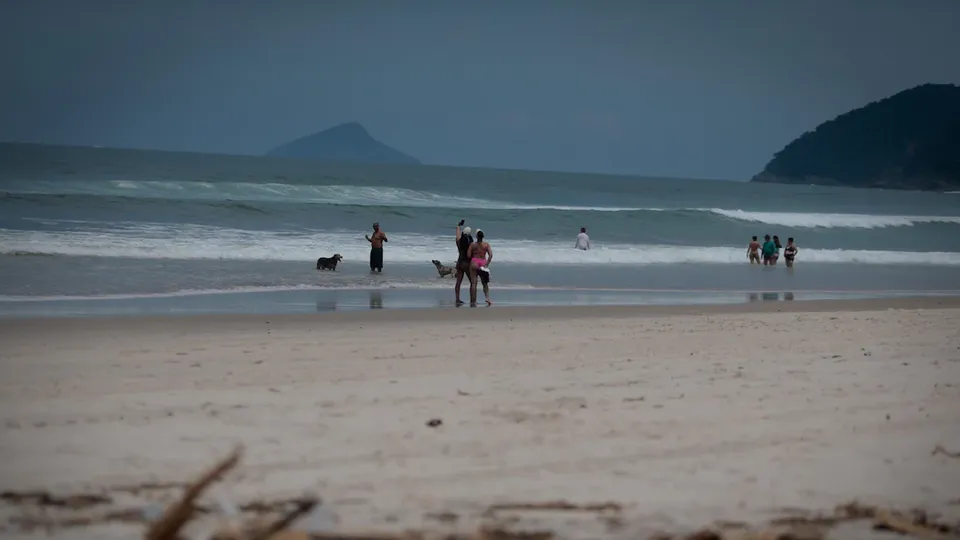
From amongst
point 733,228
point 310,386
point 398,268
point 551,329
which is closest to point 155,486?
point 310,386

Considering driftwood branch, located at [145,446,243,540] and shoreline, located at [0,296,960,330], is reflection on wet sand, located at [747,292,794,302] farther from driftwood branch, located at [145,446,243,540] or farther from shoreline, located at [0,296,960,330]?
driftwood branch, located at [145,446,243,540]

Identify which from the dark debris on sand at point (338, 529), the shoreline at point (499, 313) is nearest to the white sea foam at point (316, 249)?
the shoreline at point (499, 313)

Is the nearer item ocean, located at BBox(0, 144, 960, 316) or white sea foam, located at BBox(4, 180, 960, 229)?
ocean, located at BBox(0, 144, 960, 316)

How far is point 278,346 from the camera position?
9562 mm

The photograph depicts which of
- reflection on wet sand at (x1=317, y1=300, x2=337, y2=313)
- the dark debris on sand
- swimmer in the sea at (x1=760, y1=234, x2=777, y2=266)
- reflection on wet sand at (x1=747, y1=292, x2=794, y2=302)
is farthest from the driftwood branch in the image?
swimmer in the sea at (x1=760, y1=234, x2=777, y2=266)

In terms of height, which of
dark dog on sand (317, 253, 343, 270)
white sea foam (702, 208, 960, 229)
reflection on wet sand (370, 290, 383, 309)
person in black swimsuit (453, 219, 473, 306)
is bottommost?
reflection on wet sand (370, 290, 383, 309)

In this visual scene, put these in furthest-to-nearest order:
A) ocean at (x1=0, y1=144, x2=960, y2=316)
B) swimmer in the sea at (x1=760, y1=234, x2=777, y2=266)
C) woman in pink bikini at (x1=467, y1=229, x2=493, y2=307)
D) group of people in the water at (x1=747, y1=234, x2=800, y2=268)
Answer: swimmer in the sea at (x1=760, y1=234, x2=777, y2=266) < group of people in the water at (x1=747, y1=234, x2=800, y2=268) < ocean at (x1=0, y1=144, x2=960, y2=316) < woman in pink bikini at (x1=467, y1=229, x2=493, y2=307)

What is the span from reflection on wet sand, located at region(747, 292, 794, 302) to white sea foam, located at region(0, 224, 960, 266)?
30.3 ft

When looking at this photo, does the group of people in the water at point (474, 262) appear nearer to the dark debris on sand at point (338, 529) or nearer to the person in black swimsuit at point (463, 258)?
the person in black swimsuit at point (463, 258)

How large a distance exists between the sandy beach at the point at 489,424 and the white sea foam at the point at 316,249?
1595 centimetres

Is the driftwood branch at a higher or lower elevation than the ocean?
lower

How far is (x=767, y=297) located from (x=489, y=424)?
45.4 feet

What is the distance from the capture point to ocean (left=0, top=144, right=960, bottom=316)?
1708 centimetres

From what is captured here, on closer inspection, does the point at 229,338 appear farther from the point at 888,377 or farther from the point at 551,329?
the point at 888,377
